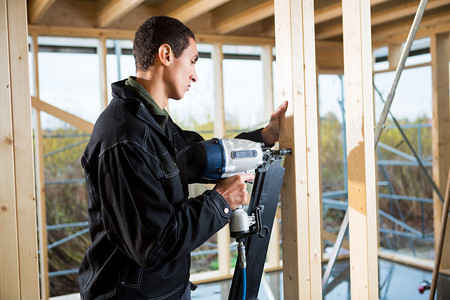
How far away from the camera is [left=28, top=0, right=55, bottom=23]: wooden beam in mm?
3015

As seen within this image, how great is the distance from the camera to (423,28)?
4.15 meters

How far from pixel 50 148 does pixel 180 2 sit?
104 inches

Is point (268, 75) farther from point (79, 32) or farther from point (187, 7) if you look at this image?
point (79, 32)

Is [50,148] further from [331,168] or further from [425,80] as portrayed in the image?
[425,80]

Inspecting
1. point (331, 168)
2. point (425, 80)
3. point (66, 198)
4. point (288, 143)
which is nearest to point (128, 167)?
point (288, 143)

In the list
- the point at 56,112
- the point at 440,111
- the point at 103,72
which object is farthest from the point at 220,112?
the point at 440,111

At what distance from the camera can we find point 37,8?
320cm

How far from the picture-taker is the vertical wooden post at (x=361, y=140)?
1.54 metres

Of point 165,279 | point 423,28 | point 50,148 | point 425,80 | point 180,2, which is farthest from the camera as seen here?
point 425,80

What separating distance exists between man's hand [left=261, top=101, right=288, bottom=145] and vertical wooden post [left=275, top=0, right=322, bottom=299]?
0.05 metres

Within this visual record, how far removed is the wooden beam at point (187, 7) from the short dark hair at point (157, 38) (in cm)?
176

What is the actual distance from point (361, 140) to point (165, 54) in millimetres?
736

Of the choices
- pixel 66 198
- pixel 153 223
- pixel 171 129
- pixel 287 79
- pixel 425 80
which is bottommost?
pixel 66 198

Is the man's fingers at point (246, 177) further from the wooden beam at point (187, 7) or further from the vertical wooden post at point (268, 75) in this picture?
the vertical wooden post at point (268, 75)
